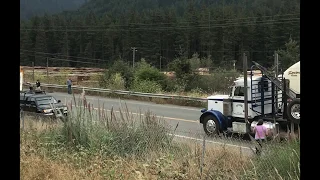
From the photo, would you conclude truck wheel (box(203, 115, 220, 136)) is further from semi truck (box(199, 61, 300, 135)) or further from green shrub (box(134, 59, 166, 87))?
green shrub (box(134, 59, 166, 87))

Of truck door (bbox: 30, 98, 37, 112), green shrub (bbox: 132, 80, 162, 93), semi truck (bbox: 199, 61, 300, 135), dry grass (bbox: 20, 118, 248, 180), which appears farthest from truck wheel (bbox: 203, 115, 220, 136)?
green shrub (bbox: 132, 80, 162, 93)

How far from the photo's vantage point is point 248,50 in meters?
72.6

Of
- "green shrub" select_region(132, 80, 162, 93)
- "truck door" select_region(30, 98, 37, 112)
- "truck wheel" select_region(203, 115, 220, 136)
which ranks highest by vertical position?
"green shrub" select_region(132, 80, 162, 93)

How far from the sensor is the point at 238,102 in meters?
14.3

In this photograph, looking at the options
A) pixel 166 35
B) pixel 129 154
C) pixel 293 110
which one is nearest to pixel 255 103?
pixel 293 110

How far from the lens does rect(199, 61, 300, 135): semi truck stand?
527 inches

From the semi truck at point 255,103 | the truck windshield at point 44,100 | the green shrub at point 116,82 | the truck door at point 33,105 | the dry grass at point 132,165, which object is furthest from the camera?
the green shrub at point 116,82

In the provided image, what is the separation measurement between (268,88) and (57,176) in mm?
9652

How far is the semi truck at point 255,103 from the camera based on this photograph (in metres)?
13.4

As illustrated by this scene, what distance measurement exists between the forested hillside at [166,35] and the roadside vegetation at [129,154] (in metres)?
58.8

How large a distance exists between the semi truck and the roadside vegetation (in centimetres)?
506

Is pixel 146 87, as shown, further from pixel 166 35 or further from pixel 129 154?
pixel 166 35

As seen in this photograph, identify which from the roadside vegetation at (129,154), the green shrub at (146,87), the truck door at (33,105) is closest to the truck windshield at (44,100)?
the truck door at (33,105)

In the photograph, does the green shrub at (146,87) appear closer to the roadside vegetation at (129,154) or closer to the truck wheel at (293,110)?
the truck wheel at (293,110)
